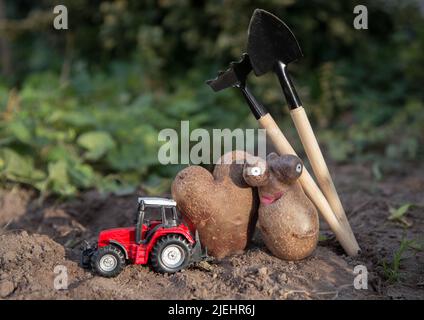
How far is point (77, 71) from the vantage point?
296 inches

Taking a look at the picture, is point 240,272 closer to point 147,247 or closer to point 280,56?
point 147,247

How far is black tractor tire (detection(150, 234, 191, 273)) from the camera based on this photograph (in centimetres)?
277

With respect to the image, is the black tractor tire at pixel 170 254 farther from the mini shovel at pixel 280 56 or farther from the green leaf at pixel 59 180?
the green leaf at pixel 59 180

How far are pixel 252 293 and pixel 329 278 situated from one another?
1.37 ft

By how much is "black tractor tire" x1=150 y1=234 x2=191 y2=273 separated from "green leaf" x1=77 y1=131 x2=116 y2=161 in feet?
7.31

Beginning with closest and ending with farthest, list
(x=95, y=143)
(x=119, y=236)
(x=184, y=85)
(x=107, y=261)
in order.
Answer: (x=107, y=261) → (x=119, y=236) → (x=95, y=143) → (x=184, y=85)

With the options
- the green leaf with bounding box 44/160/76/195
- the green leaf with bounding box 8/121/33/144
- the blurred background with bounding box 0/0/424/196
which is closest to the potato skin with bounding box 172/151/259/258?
the green leaf with bounding box 44/160/76/195

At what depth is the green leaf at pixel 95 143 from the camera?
4.86 meters

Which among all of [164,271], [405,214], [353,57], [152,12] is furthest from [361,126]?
[164,271]

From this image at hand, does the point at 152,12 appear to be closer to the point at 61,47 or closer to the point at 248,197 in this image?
the point at 61,47

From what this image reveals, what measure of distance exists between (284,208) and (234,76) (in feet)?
2.41

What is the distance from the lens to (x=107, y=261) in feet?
9.04

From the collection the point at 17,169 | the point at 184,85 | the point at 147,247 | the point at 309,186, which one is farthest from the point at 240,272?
the point at 184,85

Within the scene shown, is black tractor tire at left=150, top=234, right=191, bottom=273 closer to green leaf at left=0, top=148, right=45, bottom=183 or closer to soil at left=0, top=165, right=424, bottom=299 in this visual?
soil at left=0, top=165, right=424, bottom=299
